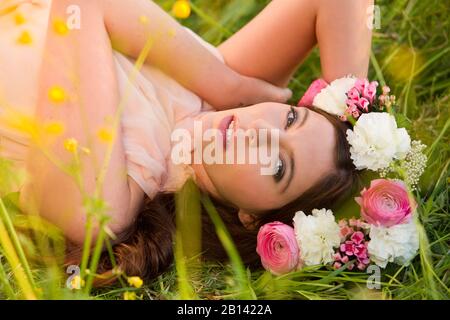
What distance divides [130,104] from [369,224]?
0.74 m

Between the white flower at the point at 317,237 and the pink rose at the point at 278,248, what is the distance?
0.9 inches

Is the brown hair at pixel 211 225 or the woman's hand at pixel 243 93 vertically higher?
the woman's hand at pixel 243 93

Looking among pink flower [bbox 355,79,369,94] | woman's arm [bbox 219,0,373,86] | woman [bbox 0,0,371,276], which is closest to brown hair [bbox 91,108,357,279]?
woman [bbox 0,0,371,276]

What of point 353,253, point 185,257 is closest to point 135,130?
point 185,257

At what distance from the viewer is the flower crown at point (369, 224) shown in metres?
1.87

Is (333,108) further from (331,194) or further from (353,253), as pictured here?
(353,253)

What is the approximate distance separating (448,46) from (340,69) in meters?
0.80

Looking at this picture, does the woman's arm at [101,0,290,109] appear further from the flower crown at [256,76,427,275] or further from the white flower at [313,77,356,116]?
the flower crown at [256,76,427,275]

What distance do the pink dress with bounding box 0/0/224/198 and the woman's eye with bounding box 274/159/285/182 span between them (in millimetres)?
289

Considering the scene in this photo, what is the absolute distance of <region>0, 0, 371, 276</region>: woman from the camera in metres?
1.90

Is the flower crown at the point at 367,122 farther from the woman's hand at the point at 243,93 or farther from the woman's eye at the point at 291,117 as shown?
the woman's hand at the point at 243,93

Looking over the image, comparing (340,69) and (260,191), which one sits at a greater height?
(340,69)

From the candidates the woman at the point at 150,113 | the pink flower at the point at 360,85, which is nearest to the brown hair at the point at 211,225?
the woman at the point at 150,113

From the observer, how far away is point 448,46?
2844mm
